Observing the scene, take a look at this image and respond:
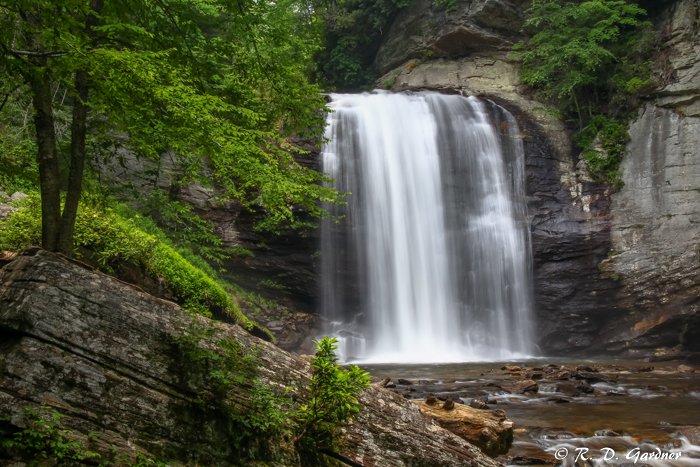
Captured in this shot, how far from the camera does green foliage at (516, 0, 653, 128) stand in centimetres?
2047

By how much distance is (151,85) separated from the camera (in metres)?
3.61

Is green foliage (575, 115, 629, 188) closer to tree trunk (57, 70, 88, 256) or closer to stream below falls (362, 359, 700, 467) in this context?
stream below falls (362, 359, 700, 467)

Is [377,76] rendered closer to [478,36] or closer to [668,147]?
[478,36]

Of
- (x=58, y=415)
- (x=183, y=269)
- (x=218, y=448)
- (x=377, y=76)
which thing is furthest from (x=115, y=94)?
(x=377, y=76)

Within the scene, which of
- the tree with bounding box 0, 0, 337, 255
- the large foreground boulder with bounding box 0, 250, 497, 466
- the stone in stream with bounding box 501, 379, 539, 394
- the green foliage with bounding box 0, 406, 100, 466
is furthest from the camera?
the stone in stream with bounding box 501, 379, 539, 394

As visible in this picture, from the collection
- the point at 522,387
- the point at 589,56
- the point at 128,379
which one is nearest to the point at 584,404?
the point at 522,387

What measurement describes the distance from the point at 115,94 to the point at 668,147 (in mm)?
20085

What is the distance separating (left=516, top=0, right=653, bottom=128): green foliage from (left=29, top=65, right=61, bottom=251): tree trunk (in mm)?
20777

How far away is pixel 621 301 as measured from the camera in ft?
61.2

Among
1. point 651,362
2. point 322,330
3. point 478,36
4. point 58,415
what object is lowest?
point 58,415

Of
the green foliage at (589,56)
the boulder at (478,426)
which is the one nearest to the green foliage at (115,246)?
the boulder at (478,426)

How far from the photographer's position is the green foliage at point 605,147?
20062 millimetres

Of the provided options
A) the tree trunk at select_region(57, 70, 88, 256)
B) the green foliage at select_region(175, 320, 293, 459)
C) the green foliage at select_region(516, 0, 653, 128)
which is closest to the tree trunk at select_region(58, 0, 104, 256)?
the tree trunk at select_region(57, 70, 88, 256)

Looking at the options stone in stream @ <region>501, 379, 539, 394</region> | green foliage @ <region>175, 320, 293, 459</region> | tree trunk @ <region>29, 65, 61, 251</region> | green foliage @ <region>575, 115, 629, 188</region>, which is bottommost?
green foliage @ <region>175, 320, 293, 459</region>
